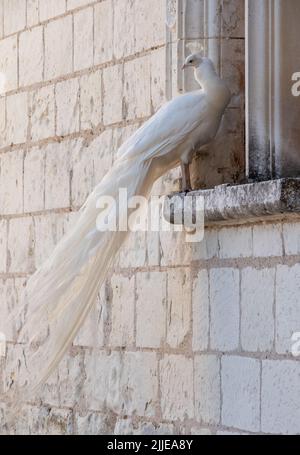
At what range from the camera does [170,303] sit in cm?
538

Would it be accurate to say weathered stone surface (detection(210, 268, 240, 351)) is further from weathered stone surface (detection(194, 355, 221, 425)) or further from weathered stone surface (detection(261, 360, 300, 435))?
weathered stone surface (detection(261, 360, 300, 435))

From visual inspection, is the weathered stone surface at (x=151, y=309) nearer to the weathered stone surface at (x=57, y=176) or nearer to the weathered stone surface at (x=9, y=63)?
the weathered stone surface at (x=57, y=176)

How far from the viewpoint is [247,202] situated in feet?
15.3

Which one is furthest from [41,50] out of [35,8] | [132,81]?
[132,81]

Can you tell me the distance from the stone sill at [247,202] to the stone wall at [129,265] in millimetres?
76

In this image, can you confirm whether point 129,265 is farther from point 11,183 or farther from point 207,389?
point 11,183

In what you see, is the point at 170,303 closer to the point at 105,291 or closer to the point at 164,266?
the point at 164,266

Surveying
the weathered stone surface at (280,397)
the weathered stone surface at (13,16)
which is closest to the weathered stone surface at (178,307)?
the weathered stone surface at (280,397)

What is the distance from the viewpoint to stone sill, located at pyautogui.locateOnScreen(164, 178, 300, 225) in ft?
14.7

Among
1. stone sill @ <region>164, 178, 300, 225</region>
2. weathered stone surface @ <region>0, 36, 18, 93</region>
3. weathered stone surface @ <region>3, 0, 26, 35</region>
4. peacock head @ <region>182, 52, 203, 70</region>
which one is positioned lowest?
stone sill @ <region>164, 178, 300, 225</region>

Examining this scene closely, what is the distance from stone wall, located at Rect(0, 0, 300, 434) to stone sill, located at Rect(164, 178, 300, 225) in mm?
76

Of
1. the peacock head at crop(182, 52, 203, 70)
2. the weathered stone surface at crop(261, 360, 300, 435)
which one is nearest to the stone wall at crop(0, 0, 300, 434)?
the weathered stone surface at crop(261, 360, 300, 435)

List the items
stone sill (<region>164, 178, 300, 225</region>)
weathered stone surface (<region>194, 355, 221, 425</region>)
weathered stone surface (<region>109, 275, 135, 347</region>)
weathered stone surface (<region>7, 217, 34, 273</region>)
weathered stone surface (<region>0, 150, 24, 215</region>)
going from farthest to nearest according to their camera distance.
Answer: weathered stone surface (<region>0, 150, 24, 215</region>) < weathered stone surface (<region>7, 217, 34, 273</region>) < weathered stone surface (<region>109, 275, 135, 347</region>) < weathered stone surface (<region>194, 355, 221, 425</region>) < stone sill (<region>164, 178, 300, 225</region>)

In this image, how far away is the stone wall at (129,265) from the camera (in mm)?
4770
